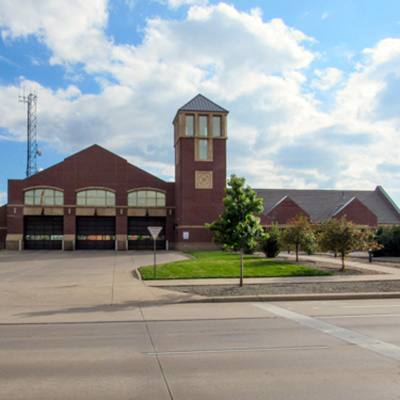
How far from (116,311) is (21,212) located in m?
39.1

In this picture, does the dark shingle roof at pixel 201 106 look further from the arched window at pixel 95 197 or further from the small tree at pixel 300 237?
the small tree at pixel 300 237

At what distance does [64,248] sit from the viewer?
154ft

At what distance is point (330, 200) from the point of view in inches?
2468

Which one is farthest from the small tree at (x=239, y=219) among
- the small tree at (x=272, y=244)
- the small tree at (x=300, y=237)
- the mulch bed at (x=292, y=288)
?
the small tree at (x=272, y=244)

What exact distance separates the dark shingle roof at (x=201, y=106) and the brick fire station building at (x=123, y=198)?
11 centimetres

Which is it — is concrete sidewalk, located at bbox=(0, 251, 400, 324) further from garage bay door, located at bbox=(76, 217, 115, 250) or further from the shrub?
garage bay door, located at bbox=(76, 217, 115, 250)

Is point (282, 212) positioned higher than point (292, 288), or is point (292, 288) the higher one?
point (282, 212)

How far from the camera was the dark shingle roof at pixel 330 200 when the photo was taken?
60.4 metres

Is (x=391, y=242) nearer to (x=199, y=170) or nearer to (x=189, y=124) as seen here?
(x=199, y=170)

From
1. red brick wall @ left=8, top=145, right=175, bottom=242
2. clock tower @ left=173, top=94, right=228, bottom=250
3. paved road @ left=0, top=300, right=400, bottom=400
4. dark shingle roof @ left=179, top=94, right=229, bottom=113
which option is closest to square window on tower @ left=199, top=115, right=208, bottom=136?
clock tower @ left=173, top=94, right=228, bottom=250

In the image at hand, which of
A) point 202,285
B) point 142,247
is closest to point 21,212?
point 142,247

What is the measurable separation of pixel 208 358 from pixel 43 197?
44.4 metres

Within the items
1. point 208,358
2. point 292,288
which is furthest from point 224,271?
point 208,358

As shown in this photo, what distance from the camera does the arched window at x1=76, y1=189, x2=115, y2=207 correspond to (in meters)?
48.2
